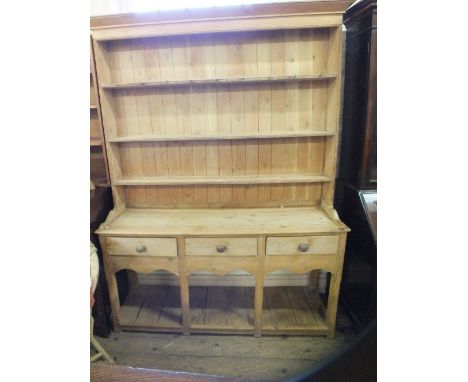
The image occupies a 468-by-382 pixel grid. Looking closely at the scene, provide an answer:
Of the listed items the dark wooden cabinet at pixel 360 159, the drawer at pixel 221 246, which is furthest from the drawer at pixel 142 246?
the dark wooden cabinet at pixel 360 159

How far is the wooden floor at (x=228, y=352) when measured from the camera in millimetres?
1558

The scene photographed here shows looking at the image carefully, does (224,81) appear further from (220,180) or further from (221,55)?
(220,180)

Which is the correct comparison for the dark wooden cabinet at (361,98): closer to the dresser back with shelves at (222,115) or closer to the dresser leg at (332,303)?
the dresser back with shelves at (222,115)

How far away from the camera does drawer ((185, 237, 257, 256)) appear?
1556 millimetres

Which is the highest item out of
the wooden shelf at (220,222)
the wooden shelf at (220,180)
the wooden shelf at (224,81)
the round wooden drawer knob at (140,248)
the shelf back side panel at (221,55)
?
the shelf back side panel at (221,55)

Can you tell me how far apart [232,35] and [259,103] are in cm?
43

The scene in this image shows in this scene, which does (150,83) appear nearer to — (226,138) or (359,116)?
(226,138)

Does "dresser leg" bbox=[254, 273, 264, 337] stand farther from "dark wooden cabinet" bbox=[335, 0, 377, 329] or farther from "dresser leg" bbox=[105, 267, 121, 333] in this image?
"dresser leg" bbox=[105, 267, 121, 333]

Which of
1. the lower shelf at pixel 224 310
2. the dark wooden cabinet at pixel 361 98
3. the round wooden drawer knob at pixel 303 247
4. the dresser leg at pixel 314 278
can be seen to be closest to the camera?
the dark wooden cabinet at pixel 361 98

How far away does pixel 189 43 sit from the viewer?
165 cm

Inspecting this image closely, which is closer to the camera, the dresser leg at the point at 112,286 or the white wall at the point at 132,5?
the dresser leg at the point at 112,286

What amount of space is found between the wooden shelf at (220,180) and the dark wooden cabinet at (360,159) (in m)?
0.21

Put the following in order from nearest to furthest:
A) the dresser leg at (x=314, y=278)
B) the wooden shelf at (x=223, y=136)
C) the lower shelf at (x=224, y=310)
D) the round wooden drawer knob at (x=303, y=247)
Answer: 1. the round wooden drawer knob at (x=303, y=247)
2. the wooden shelf at (x=223, y=136)
3. the lower shelf at (x=224, y=310)
4. the dresser leg at (x=314, y=278)

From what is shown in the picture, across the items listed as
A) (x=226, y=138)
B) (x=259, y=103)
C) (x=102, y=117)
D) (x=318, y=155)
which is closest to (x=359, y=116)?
(x=318, y=155)
